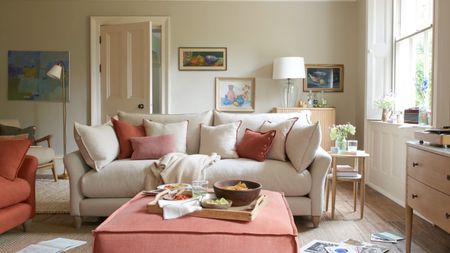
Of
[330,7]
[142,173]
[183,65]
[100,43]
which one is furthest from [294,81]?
[142,173]

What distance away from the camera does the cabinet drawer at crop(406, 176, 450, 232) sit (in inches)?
83.1

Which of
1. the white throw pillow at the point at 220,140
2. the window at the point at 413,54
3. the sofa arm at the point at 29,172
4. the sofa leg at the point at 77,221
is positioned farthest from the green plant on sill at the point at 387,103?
the sofa arm at the point at 29,172

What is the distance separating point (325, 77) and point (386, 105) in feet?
4.35

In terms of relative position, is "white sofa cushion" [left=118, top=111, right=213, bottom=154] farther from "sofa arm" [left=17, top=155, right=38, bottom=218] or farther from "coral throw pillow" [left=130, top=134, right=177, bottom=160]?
"sofa arm" [left=17, top=155, right=38, bottom=218]

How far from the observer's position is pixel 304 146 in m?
3.21

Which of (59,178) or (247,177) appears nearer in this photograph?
(247,177)

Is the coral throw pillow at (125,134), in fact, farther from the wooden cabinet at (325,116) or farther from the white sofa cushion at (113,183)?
the wooden cabinet at (325,116)

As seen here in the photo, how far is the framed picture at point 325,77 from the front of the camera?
5.67 meters

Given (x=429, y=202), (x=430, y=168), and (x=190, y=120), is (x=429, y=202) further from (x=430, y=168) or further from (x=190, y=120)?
(x=190, y=120)

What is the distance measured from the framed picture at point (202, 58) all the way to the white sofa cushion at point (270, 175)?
268cm

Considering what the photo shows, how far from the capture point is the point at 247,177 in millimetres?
3182

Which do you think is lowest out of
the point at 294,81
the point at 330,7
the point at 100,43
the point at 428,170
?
the point at 428,170

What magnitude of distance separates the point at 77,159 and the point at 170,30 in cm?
296

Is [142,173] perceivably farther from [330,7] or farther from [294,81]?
[330,7]
